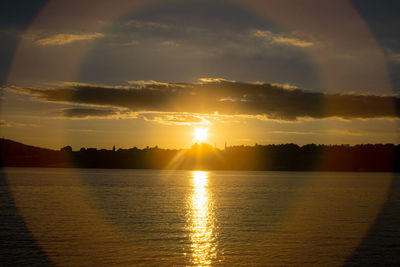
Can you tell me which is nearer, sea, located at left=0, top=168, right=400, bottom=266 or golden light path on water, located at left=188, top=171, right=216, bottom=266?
sea, located at left=0, top=168, right=400, bottom=266

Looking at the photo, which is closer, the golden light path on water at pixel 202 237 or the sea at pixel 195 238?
the sea at pixel 195 238

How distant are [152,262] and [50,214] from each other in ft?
132

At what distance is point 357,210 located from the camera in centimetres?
8456

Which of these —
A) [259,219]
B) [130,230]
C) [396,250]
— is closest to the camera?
[396,250]

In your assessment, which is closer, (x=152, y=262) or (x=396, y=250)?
(x=152, y=262)

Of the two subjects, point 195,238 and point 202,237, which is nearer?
point 195,238

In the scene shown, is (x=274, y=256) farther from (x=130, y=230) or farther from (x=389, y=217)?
(x=389, y=217)

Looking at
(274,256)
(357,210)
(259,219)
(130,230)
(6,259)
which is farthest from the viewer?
(357,210)

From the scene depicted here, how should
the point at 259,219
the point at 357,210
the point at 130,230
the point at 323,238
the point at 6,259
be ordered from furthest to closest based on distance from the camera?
the point at 357,210 < the point at 259,219 < the point at 130,230 < the point at 323,238 < the point at 6,259

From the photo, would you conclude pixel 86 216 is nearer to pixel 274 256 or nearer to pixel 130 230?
pixel 130 230

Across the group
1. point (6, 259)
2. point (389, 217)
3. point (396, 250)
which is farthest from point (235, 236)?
point (389, 217)

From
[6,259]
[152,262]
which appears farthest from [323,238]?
[6,259]

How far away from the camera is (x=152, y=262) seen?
3750 centimetres

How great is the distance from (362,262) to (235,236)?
55.7 ft
